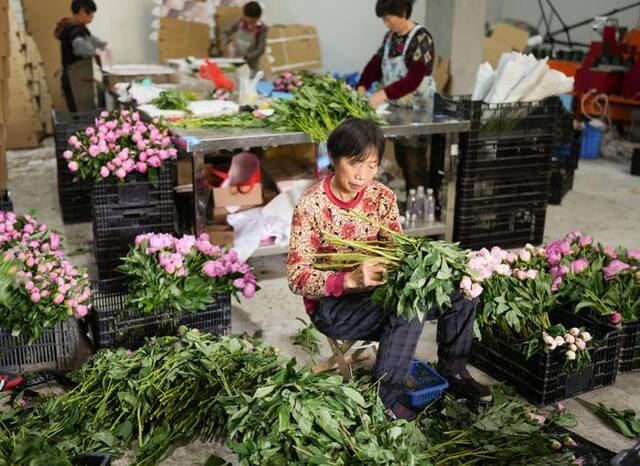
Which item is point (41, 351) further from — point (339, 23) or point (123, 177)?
point (339, 23)

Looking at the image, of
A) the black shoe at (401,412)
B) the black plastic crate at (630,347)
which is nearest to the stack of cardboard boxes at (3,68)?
the black shoe at (401,412)

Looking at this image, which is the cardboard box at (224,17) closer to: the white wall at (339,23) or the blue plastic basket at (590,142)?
the white wall at (339,23)

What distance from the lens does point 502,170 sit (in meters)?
5.06

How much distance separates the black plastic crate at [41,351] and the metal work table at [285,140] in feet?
3.92

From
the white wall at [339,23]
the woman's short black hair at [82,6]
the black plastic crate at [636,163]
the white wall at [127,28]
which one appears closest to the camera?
the woman's short black hair at [82,6]

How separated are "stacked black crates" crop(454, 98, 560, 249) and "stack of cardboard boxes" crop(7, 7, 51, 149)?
214 inches

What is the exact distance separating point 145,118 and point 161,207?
839 mm

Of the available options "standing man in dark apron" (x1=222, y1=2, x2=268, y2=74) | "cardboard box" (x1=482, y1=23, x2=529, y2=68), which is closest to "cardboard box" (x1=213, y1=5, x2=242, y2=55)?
"standing man in dark apron" (x1=222, y1=2, x2=268, y2=74)

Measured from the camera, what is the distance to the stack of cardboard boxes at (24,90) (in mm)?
8133

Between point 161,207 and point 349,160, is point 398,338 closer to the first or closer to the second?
point 349,160

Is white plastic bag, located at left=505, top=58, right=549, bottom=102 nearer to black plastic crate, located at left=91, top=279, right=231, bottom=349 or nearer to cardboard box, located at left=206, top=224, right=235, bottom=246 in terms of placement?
cardboard box, located at left=206, top=224, right=235, bottom=246

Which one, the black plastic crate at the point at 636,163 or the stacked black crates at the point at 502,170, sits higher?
the stacked black crates at the point at 502,170

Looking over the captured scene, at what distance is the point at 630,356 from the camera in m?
3.58

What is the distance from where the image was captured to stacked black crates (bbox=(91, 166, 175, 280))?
429cm
